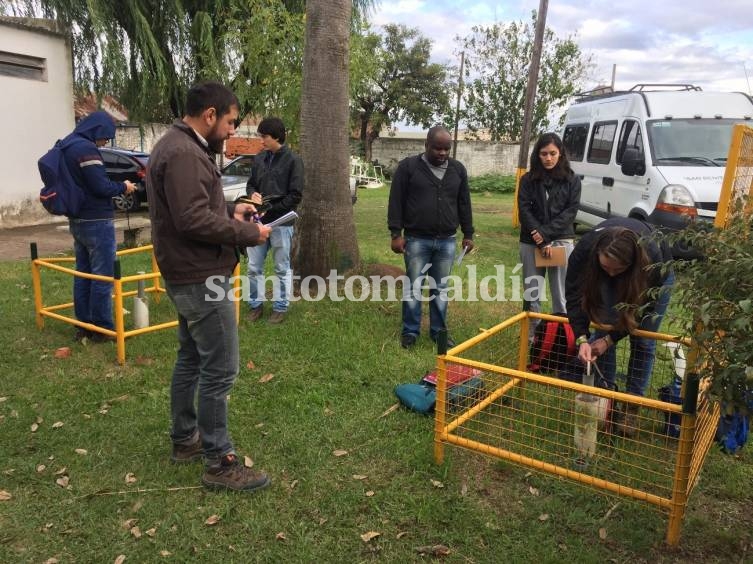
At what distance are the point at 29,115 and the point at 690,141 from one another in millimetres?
11279

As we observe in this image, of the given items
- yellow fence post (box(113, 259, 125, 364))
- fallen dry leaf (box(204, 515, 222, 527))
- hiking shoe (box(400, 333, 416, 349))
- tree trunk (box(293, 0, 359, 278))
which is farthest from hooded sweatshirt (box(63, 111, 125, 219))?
fallen dry leaf (box(204, 515, 222, 527))

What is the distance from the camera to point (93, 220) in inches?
200

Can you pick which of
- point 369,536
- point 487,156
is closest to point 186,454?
point 369,536

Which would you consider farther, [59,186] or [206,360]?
[59,186]

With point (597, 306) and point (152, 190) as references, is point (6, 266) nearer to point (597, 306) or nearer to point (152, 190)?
point (152, 190)

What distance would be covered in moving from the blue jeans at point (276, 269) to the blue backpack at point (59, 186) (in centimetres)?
159

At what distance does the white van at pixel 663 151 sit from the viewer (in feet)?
24.7

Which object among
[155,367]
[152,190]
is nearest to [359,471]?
[152,190]

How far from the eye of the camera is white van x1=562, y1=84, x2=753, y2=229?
7.54 m

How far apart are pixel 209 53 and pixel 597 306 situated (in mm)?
12586

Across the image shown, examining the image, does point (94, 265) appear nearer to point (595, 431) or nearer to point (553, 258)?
point (553, 258)

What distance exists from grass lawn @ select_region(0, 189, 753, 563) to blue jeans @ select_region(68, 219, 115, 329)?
1.44ft

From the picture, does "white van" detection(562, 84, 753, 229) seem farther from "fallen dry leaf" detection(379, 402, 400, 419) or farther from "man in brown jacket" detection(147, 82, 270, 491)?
"man in brown jacket" detection(147, 82, 270, 491)

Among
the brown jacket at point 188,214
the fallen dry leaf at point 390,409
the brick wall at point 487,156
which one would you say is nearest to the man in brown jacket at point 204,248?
the brown jacket at point 188,214
